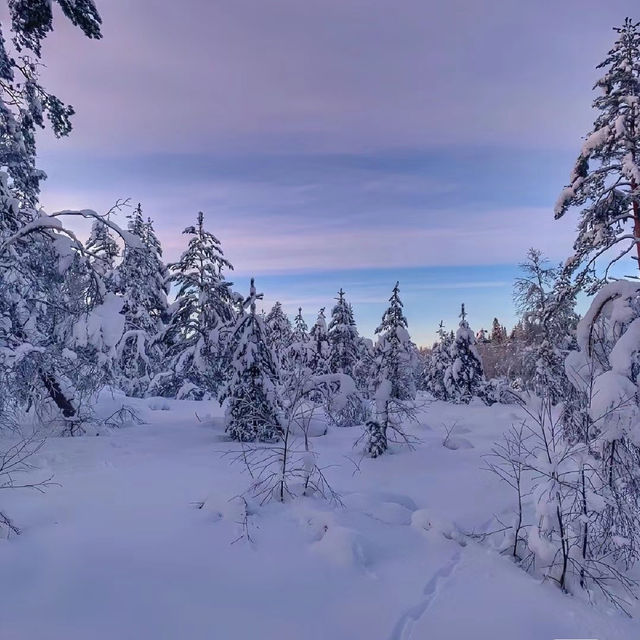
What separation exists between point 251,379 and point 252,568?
25.5ft

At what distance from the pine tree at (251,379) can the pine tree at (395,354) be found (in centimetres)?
351

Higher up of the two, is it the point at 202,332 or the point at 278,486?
the point at 202,332

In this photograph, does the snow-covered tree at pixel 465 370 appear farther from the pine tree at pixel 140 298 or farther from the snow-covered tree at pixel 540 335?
the pine tree at pixel 140 298

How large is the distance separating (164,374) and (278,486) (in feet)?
51.5

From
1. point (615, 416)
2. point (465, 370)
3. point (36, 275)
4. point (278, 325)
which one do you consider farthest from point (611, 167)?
point (278, 325)

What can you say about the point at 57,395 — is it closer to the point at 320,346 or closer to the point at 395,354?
the point at 395,354

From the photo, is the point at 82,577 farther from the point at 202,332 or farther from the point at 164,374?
the point at 164,374

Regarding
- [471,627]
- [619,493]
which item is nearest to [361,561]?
[471,627]

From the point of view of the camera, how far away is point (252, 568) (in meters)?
6.34

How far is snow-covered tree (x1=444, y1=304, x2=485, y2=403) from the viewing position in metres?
28.2

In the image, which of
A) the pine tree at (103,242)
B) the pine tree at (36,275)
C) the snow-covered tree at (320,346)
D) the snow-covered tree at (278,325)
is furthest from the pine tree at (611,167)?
the snow-covered tree at (278,325)

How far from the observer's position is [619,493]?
6.27 meters

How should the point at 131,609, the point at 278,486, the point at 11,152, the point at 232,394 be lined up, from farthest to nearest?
the point at 232,394 < the point at 11,152 < the point at 278,486 < the point at 131,609

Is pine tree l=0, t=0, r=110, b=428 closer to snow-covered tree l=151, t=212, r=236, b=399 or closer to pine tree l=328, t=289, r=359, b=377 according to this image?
snow-covered tree l=151, t=212, r=236, b=399
